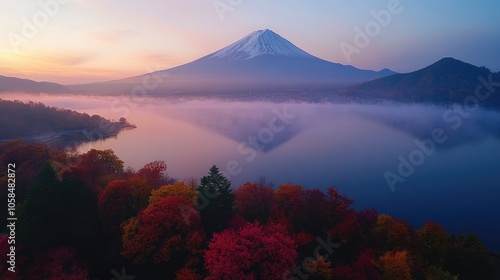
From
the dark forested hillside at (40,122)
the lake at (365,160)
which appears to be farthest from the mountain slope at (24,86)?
the lake at (365,160)

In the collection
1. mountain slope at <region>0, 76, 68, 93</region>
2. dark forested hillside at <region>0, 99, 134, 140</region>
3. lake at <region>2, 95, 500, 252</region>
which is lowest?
lake at <region>2, 95, 500, 252</region>

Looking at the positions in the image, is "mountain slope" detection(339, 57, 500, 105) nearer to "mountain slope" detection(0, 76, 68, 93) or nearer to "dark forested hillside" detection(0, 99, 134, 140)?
"dark forested hillside" detection(0, 99, 134, 140)

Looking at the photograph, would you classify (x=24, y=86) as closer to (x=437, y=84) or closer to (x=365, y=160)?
(x=365, y=160)

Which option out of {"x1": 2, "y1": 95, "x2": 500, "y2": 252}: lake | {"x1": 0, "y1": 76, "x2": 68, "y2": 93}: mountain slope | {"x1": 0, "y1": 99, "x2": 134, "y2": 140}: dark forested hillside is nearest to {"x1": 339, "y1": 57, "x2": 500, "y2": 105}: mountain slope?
{"x1": 2, "y1": 95, "x2": 500, "y2": 252}: lake

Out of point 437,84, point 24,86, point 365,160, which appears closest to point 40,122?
point 365,160

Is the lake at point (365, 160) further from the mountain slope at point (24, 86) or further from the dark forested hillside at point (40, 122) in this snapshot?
the mountain slope at point (24, 86)
